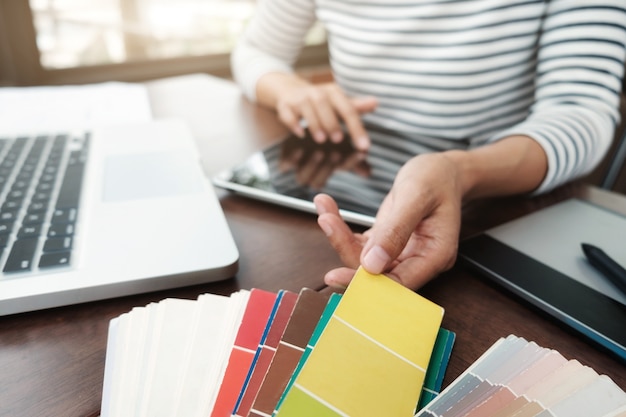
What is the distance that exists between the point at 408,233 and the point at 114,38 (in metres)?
1.44

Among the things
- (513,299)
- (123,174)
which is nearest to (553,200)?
(513,299)

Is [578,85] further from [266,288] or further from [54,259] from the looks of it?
[54,259]

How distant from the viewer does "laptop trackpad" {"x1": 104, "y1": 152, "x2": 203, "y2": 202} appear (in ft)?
1.33

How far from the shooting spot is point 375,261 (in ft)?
0.94

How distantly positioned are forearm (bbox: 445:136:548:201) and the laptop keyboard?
1.13 feet

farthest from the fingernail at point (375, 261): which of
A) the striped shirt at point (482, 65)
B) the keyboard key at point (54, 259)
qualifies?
the striped shirt at point (482, 65)

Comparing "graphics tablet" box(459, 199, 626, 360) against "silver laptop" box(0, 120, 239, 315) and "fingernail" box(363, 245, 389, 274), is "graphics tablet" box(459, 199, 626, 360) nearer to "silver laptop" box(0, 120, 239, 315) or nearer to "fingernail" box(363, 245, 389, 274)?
"fingernail" box(363, 245, 389, 274)

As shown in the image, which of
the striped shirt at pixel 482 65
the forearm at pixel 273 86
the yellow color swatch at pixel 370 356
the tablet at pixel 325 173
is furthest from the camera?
the forearm at pixel 273 86

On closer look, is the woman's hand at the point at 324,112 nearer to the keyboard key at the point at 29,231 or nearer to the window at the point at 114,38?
the keyboard key at the point at 29,231

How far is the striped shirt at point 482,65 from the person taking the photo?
545 mm

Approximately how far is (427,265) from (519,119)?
0.51m

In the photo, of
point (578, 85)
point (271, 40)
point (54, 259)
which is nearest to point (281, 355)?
point (54, 259)

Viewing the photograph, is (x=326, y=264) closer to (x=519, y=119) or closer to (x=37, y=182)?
(x=37, y=182)

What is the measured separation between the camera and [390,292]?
283 millimetres
